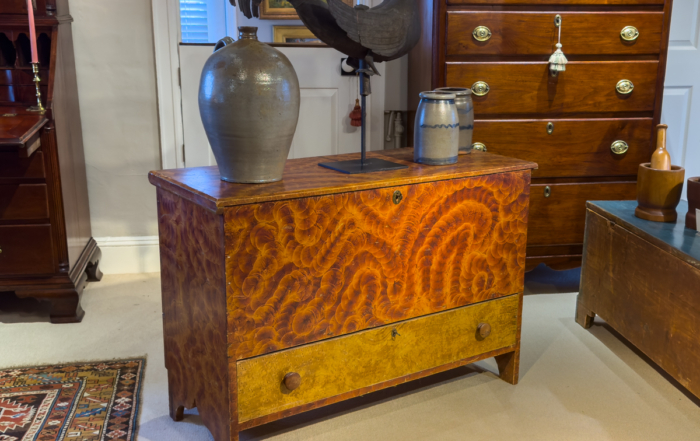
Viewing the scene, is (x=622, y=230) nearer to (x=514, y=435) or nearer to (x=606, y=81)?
(x=606, y=81)

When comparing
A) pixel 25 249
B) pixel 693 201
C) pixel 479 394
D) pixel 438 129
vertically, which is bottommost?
pixel 479 394

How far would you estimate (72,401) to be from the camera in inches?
76.5

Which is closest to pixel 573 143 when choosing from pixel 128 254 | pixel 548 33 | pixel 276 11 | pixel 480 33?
pixel 548 33

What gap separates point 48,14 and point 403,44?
152cm

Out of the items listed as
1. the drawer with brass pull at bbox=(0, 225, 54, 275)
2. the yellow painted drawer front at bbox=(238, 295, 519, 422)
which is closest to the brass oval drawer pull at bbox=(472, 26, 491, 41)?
the yellow painted drawer front at bbox=(238, 295, 519, 422)

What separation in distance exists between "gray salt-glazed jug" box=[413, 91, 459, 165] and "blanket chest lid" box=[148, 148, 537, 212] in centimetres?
4

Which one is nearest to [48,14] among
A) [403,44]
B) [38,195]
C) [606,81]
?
[38,195]

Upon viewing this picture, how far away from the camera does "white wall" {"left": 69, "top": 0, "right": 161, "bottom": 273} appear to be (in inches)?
112

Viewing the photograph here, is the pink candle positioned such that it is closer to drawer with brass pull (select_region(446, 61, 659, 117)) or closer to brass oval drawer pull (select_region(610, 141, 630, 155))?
drawer with brass pull (select_region(446, 61, 659, 117))

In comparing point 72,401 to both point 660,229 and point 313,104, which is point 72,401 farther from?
point 660,229

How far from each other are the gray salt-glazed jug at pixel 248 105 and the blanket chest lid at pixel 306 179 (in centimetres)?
6

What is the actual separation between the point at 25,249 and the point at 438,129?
1.65 metres

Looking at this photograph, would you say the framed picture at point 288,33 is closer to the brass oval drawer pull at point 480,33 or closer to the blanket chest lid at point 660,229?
the brass oval drawer pull at point 480,33

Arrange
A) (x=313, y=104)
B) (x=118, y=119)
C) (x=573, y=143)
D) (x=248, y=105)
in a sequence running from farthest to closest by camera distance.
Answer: (x=313, y=104)
(x=118, y=119)
(x=573, y=143)
(x=248, y=105)
